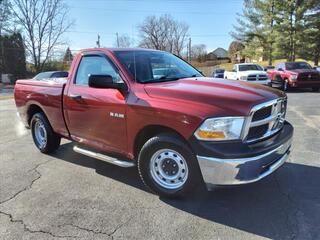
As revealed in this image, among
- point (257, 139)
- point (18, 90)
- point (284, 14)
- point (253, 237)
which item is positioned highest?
point (284, 14)

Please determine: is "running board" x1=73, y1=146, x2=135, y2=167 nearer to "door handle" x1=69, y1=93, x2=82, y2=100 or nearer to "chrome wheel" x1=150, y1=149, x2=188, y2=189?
"chrome wheel" x1=150, y1=149, x2=188, y2=189

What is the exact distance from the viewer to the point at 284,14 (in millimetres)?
34562

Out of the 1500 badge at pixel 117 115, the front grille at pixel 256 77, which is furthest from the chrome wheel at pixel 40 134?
the front grille at pixel 256 77

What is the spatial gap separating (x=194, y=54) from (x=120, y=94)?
86.1m

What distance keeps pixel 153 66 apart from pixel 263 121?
1.81 m

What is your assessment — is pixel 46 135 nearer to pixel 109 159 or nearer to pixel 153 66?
pixel 109 159

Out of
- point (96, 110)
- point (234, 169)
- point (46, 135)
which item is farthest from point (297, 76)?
point (234, 169)

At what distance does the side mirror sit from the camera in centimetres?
426

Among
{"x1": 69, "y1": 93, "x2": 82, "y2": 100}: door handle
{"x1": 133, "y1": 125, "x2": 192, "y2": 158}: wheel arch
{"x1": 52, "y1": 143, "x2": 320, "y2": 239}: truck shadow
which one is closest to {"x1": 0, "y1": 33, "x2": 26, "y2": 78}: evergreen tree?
{"x1": 69, "y1": 93, "x2": 82, "y2": 100}: door handle

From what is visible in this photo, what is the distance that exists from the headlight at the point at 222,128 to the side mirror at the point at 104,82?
1.30m

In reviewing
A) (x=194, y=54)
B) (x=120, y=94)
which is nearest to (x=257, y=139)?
(x=120, y=94)

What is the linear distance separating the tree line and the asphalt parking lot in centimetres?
3187

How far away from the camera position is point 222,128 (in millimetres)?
3562

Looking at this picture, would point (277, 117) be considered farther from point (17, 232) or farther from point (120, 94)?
point (17, 232)
